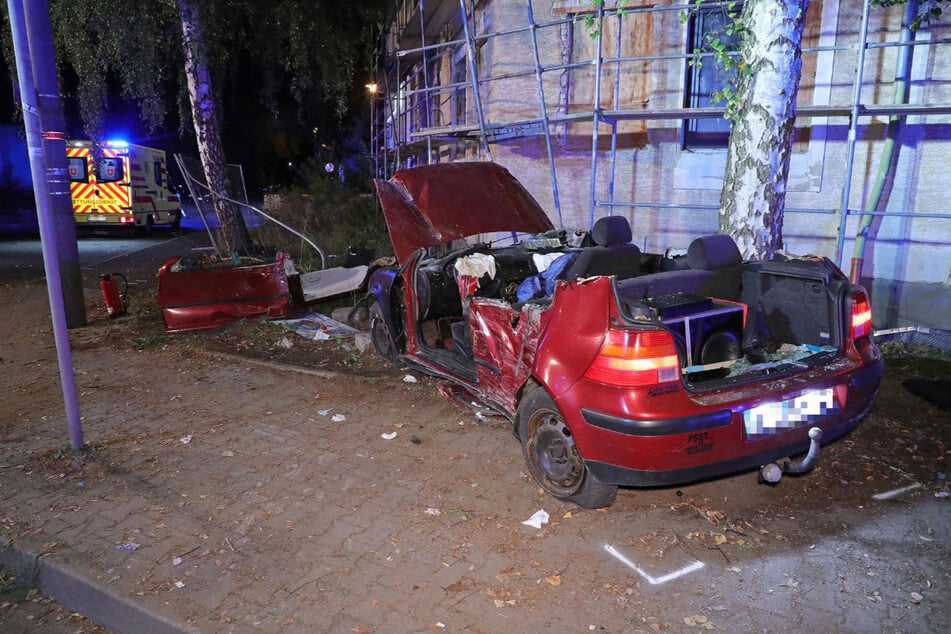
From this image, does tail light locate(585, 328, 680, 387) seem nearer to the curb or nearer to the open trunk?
the open trunk

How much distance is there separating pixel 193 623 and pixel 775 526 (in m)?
2.84

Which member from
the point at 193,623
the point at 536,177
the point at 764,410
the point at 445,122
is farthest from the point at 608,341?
the point at 445,122

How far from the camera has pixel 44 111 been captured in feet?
24.8

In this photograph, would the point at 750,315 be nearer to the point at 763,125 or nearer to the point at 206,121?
the point at 763,125

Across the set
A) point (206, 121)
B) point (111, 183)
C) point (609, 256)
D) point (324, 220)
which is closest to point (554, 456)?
point (609, 256)

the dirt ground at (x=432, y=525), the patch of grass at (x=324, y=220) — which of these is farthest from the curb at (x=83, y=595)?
the patch of grass at (x=324, y=220)

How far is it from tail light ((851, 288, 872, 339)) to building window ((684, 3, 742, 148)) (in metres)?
5.11

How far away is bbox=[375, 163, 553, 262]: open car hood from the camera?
5.52 meters

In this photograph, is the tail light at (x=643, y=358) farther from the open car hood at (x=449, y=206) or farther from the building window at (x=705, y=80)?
the building window at (x=705, y=80)

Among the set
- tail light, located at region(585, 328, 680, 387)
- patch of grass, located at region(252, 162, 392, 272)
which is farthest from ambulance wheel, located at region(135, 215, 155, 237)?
tail light, located at region(585, 328, 680, 387)

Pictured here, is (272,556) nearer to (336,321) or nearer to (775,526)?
(775,526)

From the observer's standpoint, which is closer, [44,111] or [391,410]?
[391,410]

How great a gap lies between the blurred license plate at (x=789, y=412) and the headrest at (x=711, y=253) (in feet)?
3.18

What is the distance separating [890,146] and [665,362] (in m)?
5.96
